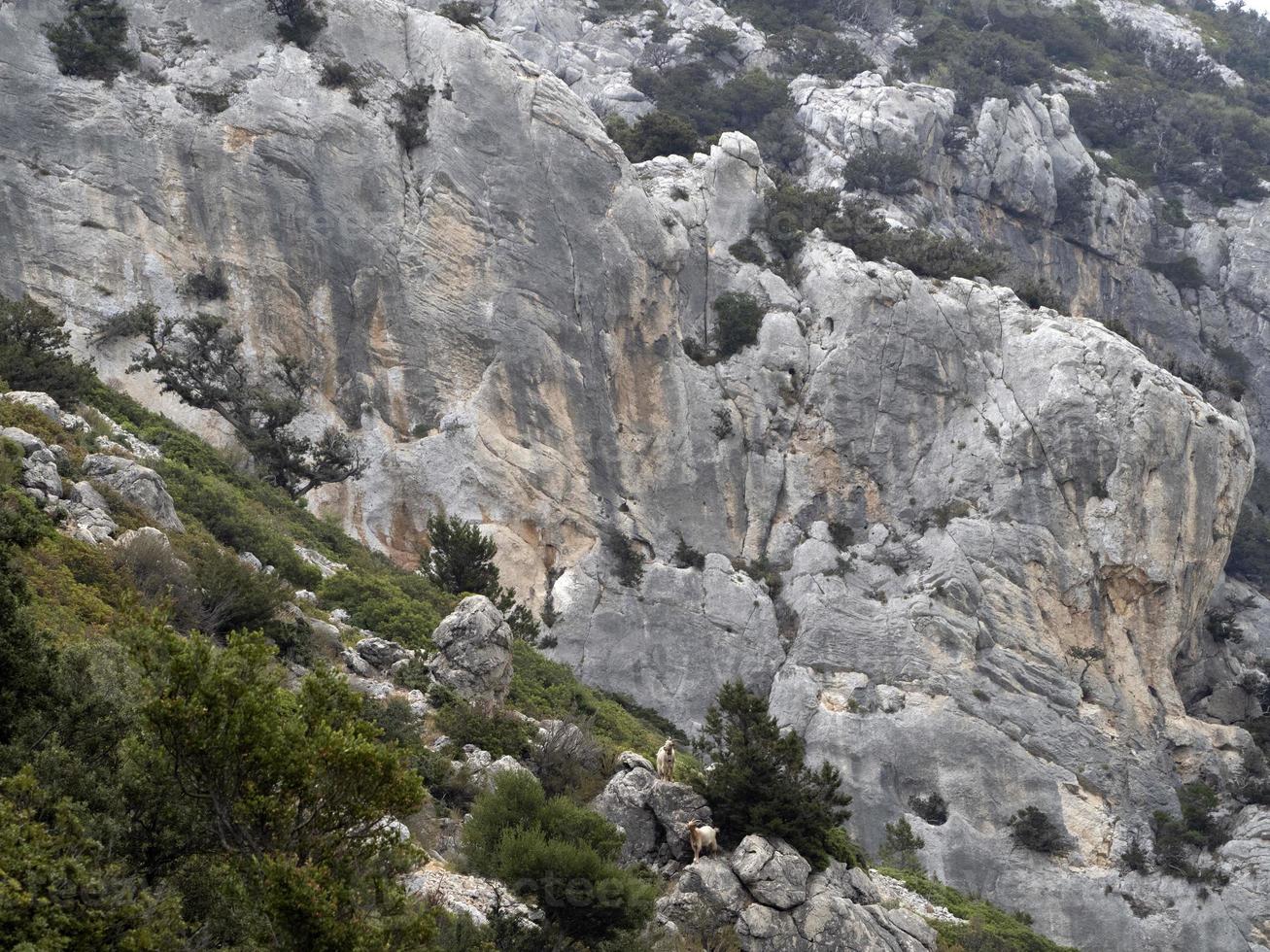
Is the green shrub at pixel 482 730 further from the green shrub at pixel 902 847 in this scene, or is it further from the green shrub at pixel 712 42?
the green shrub at pixel 712 42

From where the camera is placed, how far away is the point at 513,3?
210ft

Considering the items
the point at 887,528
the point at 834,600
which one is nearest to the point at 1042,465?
the point at 887,528

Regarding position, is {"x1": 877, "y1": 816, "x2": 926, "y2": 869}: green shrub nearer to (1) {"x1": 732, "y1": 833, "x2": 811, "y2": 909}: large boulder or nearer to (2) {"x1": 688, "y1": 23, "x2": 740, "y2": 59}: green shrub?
(1) {"x1": 732, "y1": 833, "x2": 811, "y2": 909}: large boulder

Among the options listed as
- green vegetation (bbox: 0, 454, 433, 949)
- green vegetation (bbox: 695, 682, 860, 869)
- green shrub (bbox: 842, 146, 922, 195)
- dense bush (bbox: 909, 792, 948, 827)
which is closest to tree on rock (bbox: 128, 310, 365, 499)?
green vegetation (bbox: 695, 682, 860, 869)

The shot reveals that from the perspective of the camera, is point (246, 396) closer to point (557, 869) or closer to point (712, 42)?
point (557, 869)

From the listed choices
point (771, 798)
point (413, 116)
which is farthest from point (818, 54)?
point (771, 798)

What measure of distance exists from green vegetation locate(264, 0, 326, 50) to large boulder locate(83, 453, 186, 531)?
82.6 ft

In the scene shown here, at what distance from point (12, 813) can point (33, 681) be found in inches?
73.4

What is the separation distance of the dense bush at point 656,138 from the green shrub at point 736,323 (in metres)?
10.6

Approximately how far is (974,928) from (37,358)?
782 inches

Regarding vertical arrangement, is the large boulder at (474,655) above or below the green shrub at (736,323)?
above

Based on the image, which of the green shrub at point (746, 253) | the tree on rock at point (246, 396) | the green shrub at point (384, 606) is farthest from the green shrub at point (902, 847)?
the green shrub at point (746, 253)

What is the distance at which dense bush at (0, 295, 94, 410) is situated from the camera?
2262 cm

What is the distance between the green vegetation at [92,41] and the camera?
1405 inches
